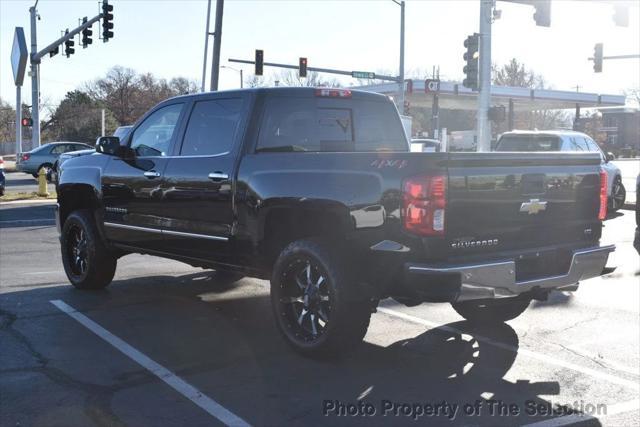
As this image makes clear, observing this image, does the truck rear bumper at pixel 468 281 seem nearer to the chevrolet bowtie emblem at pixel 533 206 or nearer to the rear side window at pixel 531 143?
the chevrolet bowtie emblem at pixel 533 206

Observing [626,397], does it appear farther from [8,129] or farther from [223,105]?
[8,129]

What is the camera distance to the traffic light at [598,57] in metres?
29.7

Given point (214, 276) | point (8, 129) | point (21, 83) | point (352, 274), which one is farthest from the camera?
point (8, 129)

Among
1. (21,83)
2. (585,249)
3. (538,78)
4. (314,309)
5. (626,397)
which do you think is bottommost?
(626,397)

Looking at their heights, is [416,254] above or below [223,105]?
below

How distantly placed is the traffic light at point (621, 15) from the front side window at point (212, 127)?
50.2 feet

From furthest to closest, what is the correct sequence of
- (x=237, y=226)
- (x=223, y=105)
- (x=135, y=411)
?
(x=223, y=105) < (x=237, y=226) < (x=135, y=411)

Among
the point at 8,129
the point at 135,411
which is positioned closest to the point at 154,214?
the point at 135,411

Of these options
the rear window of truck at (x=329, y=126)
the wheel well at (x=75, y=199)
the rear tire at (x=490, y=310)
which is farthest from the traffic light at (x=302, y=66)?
the rear tire at (x=490, y=310)

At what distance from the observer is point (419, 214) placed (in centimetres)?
447

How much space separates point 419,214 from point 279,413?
151 cm

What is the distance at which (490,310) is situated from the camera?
6.30 meters

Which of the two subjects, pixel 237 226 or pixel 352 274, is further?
pixel 237 226

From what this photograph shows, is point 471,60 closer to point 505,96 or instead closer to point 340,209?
point 340,209
